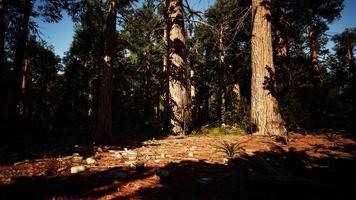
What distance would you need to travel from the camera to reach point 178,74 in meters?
9.15

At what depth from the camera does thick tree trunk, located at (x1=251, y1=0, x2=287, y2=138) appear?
298 inches

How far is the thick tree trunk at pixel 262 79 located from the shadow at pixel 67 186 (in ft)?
16.5

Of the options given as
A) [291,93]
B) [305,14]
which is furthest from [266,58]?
[305,14]

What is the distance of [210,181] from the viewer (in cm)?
340

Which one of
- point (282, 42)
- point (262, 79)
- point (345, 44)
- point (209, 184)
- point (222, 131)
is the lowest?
point (209, 184)

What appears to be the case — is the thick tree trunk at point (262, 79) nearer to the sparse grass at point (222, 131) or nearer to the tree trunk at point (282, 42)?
the sparse grass at point (222, 131)

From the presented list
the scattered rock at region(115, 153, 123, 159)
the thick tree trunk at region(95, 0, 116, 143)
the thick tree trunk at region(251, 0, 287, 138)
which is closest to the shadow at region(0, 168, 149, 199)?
the scattered rock at region(115, 153, 123, 159)

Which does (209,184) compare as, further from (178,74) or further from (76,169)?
(178,74)

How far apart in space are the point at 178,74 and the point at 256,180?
6133 millimetres

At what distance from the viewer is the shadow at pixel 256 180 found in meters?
3.02

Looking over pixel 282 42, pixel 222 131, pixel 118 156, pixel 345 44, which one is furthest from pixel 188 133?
pixel 345 44

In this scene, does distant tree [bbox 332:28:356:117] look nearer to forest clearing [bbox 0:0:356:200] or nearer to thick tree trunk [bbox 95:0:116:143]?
forest clearing [bbox 0:0:356:200]

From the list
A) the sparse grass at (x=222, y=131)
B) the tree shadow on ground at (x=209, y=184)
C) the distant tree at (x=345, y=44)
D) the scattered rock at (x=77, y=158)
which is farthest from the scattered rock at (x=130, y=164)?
the distant tree at (x=345, y=44)

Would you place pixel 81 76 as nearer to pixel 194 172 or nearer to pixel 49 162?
pixel 49 162
